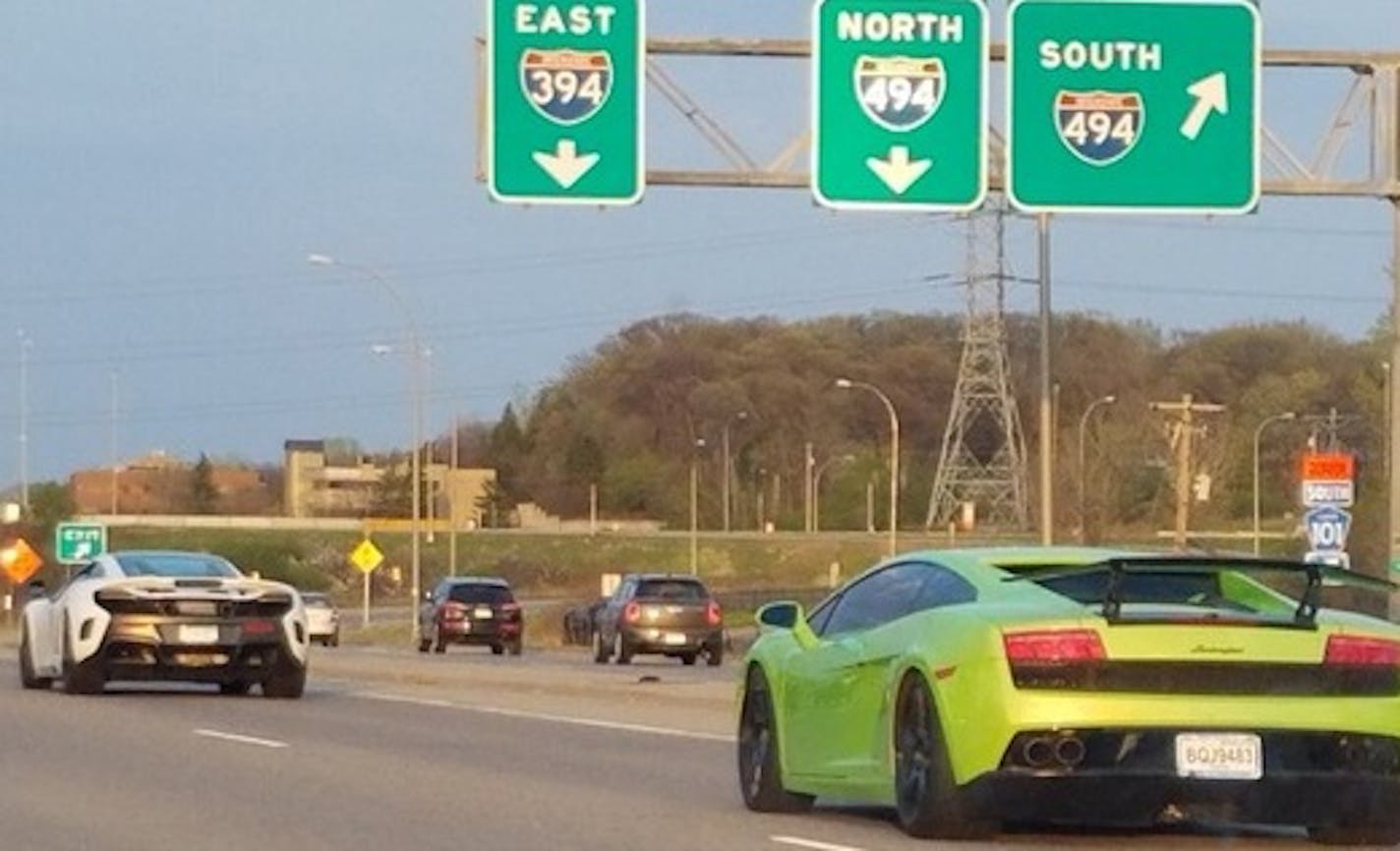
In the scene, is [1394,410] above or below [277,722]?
above

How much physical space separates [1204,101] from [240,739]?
11605 mm

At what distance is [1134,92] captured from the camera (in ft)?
92.9

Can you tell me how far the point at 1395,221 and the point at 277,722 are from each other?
39.3 ft

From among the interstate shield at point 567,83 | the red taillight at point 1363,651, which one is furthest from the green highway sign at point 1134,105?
the red taillight at point 1363,651

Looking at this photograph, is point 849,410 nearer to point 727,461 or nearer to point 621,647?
point 727,461

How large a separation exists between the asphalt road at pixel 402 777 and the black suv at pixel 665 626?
58.8 feet

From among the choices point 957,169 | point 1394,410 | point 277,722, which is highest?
point 957,169

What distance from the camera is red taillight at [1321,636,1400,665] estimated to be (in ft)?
42.3

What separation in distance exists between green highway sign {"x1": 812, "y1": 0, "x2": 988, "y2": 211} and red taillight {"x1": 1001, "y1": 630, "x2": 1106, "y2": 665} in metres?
16.1

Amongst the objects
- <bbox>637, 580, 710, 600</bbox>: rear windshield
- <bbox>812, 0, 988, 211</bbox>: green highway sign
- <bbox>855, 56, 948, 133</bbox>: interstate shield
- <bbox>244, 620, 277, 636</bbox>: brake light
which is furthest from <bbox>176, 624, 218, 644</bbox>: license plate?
<bbox>637, 580, 710, 600</bbox>: rear windshield

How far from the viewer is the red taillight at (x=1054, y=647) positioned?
1266 centimetres

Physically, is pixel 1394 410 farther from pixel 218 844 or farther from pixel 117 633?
pixel 218 844

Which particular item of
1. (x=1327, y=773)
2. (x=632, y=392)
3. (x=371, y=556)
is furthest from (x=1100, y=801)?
(x=632, y=392)

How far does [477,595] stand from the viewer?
187 feet
